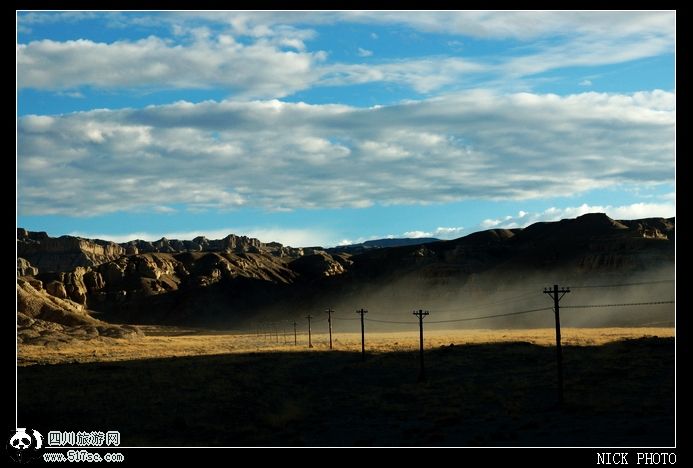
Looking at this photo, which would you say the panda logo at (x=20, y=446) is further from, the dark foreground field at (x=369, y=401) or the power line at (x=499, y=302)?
the power line at (x=499, y=302)

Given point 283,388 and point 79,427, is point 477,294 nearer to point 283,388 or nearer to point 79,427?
point 283,388

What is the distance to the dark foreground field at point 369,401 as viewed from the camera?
101 feet

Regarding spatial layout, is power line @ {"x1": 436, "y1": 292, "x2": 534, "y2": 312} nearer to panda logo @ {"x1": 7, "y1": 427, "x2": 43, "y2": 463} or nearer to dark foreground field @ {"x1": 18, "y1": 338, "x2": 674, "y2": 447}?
dark foreground field @ {"x1": 18, "y1": 338, "x2": 674, "y2": 447}

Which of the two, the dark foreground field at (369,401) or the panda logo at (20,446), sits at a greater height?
the panda logo at (20,446)

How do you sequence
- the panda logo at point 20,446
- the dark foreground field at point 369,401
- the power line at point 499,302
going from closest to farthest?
the panda logo at point 20,446 < the dark foreground field at point 369,401 < the power line at point 499,302

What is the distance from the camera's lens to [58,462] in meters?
23.4

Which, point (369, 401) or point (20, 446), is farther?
point (369, 401)

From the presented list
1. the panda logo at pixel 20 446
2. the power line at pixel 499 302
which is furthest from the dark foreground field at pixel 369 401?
the power line at pixel 499 302

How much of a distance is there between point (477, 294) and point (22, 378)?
128 metres

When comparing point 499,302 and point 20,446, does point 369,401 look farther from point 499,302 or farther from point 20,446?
point 499,302

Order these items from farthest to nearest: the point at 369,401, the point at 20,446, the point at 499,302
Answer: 1. the point at 499,302
2. the point at 369,401
3. the point at 20,446

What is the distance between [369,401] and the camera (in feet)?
135

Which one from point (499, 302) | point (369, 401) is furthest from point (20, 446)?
point (499, 302)
